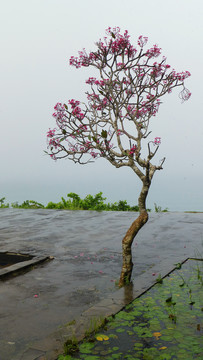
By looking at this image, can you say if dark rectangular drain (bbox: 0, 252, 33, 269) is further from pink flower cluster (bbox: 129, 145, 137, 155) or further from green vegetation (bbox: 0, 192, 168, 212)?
green vegetation (bbox: 0, 192, 168, 212)

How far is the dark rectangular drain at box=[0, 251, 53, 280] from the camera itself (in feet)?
19.5

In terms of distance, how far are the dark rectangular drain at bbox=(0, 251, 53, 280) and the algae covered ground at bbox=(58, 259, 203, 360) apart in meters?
2.58

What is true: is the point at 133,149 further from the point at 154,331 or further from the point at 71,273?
the point at 154,331

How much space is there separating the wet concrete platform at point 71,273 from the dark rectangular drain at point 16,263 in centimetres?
A: 16

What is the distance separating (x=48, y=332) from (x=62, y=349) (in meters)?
0.54

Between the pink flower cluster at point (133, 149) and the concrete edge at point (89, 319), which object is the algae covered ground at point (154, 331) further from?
the pink flower cluster at point (133, 149)

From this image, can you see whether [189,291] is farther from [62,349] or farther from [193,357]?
[62,349]

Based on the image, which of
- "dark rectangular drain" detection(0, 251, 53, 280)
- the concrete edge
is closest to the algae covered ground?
the concrete edge

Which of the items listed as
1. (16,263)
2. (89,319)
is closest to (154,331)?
(89,319)

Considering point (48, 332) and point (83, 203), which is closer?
point (48, 332)

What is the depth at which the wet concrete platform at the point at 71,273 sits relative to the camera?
363 centimetres

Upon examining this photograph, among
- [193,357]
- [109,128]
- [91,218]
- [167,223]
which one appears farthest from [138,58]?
[91,218]

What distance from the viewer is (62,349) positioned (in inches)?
125

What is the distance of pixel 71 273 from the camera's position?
6.02 m
